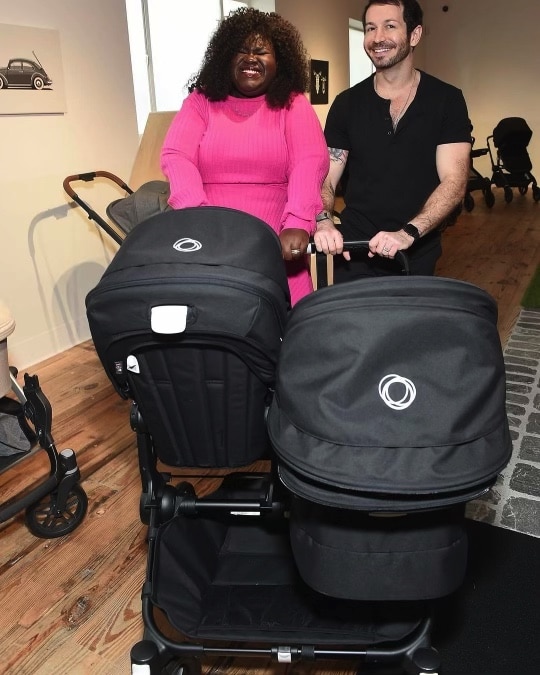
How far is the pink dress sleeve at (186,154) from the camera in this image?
5.35 feet

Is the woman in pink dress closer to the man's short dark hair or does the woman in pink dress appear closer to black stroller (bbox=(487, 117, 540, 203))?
the man's short dark hair

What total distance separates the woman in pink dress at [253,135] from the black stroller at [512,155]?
7.05 metres

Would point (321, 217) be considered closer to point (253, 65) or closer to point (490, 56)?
point (253, 65)

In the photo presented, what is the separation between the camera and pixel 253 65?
165cm

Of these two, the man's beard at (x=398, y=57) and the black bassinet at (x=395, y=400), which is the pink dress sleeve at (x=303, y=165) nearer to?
the man's beard at (x=398, y=57)

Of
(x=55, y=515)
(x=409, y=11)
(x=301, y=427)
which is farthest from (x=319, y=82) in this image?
(x=301, y=427)

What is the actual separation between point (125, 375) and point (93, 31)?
117 inches

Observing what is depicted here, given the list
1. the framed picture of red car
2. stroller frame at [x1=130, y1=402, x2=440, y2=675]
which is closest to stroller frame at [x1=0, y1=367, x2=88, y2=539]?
stroller frame at [x1=130, y1=402, x2=440, y2=675]

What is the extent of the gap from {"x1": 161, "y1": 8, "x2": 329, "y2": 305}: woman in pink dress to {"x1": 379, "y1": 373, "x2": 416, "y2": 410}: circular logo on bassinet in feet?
2.48

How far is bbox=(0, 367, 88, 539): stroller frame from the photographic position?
1846 millimetres

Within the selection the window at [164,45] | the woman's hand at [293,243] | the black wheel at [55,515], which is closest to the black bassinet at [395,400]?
the woman's hand at [293,243]

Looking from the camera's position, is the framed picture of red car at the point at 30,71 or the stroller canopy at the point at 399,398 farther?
the framed picture of red car at the point at 30,71

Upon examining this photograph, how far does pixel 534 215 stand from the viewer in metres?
7.16

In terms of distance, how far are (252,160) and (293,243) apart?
14.8 inches
